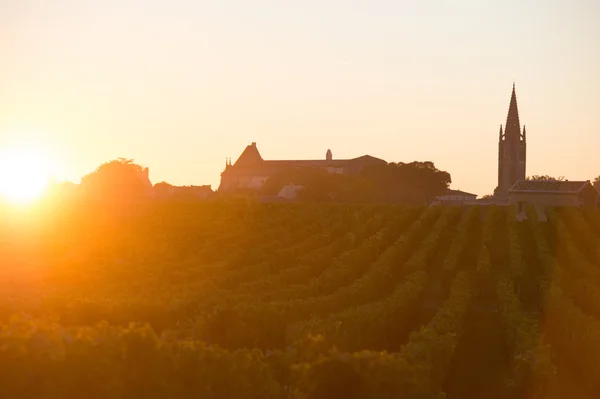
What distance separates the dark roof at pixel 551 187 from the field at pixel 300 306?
1026 inches

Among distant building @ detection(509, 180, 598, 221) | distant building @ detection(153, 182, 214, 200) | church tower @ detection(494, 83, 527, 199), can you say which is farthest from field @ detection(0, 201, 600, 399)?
church tower @ detection(494, 83, 527, 199)

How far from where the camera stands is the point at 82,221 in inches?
2798

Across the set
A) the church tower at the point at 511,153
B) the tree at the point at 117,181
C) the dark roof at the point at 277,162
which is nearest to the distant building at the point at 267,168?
the dark roof at the point at 277,162

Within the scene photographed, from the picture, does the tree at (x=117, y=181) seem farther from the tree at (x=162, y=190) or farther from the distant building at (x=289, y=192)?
the distant building at (x=289, y=192)

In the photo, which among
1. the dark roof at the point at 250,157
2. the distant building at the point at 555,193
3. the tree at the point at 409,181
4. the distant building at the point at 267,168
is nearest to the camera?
the distant building at the point at 555,193

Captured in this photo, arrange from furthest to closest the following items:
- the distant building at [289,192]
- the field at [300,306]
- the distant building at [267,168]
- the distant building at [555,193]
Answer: the distant building at [267,168] < the distant building at [289,192] < the distant building at [555,193] < the field at [300,306]

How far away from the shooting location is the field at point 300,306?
11.5m

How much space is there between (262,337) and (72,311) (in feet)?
17.7

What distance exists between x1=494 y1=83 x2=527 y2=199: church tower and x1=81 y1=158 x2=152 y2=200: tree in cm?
6454

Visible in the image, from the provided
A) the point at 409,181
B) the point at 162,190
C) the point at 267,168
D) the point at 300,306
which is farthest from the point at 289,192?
the point at 300,306

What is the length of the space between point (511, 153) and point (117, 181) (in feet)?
242

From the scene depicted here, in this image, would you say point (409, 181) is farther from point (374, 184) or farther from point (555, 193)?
point (555, 193)

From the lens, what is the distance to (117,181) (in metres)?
120

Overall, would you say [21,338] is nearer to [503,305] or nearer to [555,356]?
[555,356]
